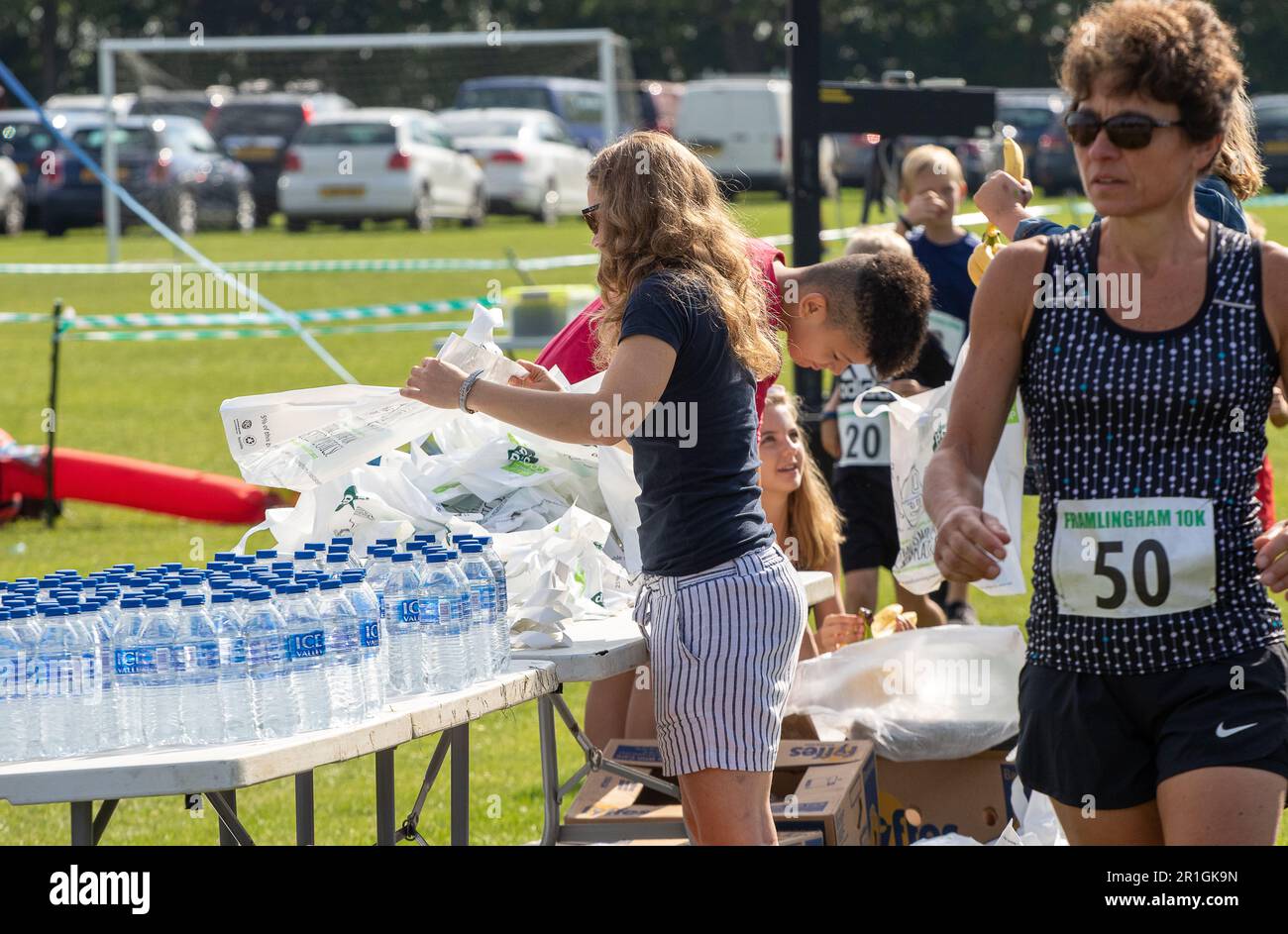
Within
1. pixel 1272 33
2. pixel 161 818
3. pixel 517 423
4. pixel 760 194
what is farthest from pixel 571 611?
pixel 1272 33

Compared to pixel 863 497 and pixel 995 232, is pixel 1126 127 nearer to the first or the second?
pixel 995 232

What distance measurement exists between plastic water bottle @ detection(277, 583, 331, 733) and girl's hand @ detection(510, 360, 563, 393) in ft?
3.92

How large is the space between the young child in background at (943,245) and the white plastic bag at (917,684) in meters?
1.50

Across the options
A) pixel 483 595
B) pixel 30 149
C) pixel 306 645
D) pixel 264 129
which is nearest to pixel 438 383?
pixel 483 595

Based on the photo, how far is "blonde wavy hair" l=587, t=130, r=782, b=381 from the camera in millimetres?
3672

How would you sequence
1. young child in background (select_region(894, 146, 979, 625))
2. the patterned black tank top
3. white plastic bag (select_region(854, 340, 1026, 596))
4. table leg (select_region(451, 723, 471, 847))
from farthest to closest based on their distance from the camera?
young child in background (select_region(894, 146, 979, 625)), white plastic bag (select_region(854, 340, 1026, 596)), table leg (select_region(451, 723, 471, 847)), the patterned black tank top

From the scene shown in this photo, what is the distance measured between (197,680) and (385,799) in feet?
3.61

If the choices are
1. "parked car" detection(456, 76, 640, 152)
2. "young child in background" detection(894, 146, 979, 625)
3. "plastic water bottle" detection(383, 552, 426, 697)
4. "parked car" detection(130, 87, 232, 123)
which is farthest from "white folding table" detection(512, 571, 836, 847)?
"parked car" detection(456, 76, 640, 152)

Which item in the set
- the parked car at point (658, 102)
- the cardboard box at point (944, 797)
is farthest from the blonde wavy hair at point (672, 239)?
the parked car at point (658, 102)

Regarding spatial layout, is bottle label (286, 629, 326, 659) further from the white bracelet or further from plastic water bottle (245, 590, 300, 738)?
the white bracelet

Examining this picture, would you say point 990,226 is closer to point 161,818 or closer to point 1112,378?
point 1112,378
